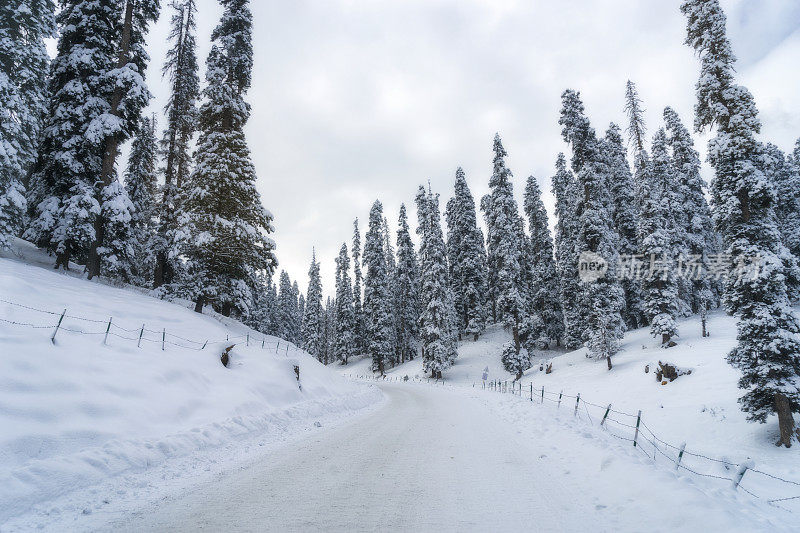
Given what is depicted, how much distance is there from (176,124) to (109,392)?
21183 millimetres

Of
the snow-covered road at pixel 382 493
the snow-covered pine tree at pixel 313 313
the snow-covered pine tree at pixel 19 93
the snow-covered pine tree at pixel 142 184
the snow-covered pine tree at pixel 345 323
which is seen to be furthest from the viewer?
the snow-covered pine tree at pixel 313 313

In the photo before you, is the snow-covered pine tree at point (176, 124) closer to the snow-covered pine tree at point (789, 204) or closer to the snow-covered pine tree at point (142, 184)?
the snow-covered pine tree at point (142, 184)

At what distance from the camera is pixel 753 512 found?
564cm

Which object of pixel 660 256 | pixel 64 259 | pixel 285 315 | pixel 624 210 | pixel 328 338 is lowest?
pixel 328 338

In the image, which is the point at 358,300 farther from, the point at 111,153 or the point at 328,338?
the point at 111,153

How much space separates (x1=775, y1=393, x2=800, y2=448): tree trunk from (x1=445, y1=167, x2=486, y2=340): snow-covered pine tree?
36.4m

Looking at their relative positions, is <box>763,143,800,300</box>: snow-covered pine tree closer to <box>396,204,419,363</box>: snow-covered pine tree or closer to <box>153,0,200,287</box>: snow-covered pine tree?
<box>396,204,419,363</box>: snow-covered pine tree

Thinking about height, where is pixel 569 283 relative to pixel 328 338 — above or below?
above

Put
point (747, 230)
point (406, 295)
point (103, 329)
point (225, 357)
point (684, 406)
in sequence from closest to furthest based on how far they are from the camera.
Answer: point (103, 329), point (225, 357), point (747, 230), point (684, 406), point (406, 295)

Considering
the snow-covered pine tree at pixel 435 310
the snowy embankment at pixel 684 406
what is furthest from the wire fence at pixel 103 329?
the snow-covered pine tree at pixel 435 310

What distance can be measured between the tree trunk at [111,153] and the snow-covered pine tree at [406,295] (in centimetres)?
3485

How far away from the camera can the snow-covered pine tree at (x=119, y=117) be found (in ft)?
57.1

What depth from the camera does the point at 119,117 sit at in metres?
18.0

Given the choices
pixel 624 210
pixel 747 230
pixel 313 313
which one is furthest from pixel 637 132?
pixel 313 313
